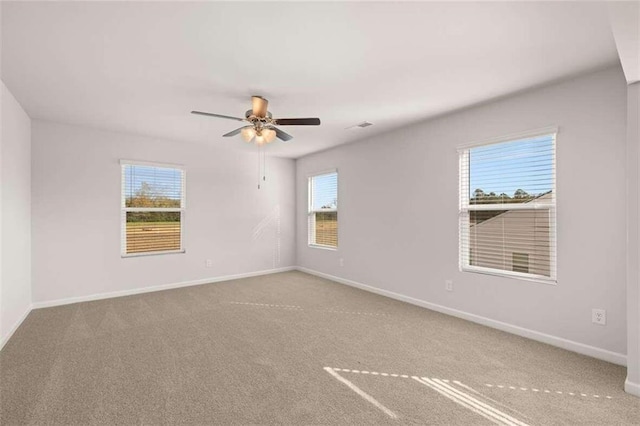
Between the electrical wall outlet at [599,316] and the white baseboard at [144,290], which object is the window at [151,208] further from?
the electrical wall outlet at [599,316]

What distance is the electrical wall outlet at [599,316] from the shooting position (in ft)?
8.48

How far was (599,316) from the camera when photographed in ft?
8.58

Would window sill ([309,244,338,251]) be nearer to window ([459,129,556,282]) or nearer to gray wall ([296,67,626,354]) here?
gray wall ([296,67,626,354])

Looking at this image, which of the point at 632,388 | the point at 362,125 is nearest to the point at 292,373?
the point at 632,388

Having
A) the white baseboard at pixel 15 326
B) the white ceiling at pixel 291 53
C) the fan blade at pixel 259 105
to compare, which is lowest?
the white baseboard at pixel 15 326

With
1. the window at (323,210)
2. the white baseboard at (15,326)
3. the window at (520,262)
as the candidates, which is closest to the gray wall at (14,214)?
the white baseboard at (15,326)

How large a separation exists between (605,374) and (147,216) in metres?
5.77

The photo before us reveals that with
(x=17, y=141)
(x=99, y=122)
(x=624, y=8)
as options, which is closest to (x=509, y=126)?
(x=624, y=8)

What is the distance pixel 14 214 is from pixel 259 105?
292cm

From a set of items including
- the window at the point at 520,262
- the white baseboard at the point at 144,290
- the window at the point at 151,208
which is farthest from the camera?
the window at the point at 151,208

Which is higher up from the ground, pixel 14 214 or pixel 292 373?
pixel 14 214

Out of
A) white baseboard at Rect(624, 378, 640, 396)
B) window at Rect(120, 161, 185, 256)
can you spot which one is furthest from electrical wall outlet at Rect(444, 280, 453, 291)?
window at Rect(120, 161, 185, 256)

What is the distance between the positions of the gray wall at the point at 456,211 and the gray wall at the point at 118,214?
5.75 ft

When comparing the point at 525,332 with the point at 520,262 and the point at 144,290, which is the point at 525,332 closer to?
the point at 520,262
